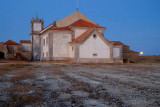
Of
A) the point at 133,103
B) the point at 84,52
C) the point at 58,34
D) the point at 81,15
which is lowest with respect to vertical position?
the point at 133,103

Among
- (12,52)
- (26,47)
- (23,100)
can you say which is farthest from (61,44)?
(23,100)

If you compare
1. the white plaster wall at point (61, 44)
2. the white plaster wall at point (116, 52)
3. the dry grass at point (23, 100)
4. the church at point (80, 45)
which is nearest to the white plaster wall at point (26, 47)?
the church at point (80, 45)

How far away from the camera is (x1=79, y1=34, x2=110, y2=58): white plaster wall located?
92.2 ft

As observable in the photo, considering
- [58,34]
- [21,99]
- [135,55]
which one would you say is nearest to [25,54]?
[58,34]

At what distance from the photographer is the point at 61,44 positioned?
101ft

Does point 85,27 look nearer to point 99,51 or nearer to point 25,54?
point 99,51

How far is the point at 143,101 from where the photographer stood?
5000 millimetres

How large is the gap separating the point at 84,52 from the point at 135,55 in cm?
1677

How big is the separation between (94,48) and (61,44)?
6.03 meters

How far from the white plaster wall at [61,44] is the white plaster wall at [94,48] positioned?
3.91 meters

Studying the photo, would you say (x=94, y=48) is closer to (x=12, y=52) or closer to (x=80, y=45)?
(x=80, y=45)

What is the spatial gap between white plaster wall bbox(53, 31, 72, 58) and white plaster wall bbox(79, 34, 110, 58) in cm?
391

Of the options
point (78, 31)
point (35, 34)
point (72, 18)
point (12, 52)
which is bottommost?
point (12, 52)

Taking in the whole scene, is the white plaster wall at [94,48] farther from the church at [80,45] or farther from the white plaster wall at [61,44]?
the white plaster wall at [61,44]
